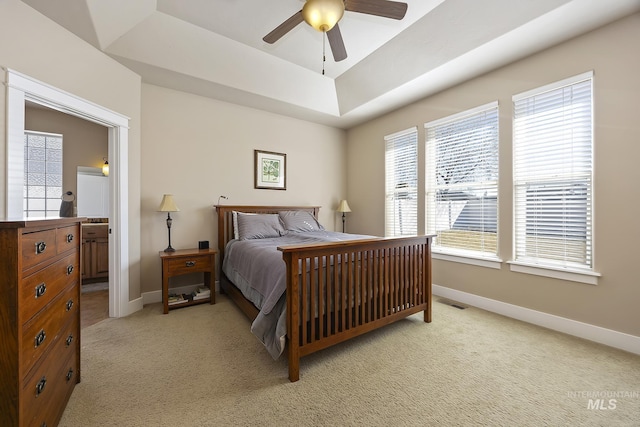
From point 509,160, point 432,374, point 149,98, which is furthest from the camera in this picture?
point 149,98

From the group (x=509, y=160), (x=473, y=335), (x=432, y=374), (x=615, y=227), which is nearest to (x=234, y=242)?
(x=432, y=374)

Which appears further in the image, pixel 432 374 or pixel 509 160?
pixel 509 160

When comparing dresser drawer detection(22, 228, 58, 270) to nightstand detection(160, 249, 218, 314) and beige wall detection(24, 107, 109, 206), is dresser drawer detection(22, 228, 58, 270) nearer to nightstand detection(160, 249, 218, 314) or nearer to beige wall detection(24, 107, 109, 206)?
nightstand detection(160, 249, 218, 314)

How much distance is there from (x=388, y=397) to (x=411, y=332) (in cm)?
96

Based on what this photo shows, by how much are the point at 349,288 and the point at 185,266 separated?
209 cm

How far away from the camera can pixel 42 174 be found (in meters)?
3.98

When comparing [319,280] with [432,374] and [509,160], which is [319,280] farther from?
[509,160]

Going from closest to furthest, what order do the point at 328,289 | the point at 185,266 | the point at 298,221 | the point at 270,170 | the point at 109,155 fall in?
the point at 328,289
the point at 109,155
the point at 185,266
the point at 298,221
the point at 270,170

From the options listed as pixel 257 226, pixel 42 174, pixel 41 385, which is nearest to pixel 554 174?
pixel 257 226

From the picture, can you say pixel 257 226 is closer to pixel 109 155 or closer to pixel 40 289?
pixel 109 155

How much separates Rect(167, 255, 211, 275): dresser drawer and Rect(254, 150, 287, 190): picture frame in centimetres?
143

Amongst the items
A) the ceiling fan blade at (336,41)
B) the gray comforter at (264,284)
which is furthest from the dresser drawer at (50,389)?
the ceiling fan blade at (336,41)

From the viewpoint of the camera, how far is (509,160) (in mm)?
2834

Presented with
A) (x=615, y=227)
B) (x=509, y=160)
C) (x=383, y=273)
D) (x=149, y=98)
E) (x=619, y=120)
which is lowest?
(x=383, y=273)
